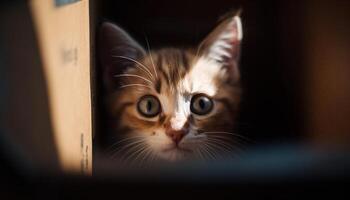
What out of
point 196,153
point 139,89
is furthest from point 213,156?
point 139,89

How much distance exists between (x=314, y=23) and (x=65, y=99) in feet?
1.19

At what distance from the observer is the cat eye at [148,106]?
0.60m

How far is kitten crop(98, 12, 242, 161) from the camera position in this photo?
60 cm

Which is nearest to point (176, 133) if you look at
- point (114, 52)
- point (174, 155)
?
point (174, 155)

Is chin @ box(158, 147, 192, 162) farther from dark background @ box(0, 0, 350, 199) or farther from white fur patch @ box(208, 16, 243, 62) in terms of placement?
white fur patch @ box(208, 16, 243, 62)

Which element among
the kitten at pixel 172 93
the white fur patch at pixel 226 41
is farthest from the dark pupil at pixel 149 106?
the white fur patch at pixel 226 41

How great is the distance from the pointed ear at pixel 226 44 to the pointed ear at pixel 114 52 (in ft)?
0.29

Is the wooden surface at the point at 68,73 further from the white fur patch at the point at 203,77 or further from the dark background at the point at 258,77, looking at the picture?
the white fur patch at the point at 203,77

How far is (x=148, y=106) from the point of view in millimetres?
602

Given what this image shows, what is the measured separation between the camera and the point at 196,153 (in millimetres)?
600

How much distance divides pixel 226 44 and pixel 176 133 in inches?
5.4

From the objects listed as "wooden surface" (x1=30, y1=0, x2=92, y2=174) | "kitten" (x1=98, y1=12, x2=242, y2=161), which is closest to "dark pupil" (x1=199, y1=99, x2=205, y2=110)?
"kitten" (x1=98, y1=12, x2=242, y2=161)

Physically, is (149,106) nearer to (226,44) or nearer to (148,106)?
(148,106)

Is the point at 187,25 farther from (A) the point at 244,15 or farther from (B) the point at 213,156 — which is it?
(B) the point at 213,156
